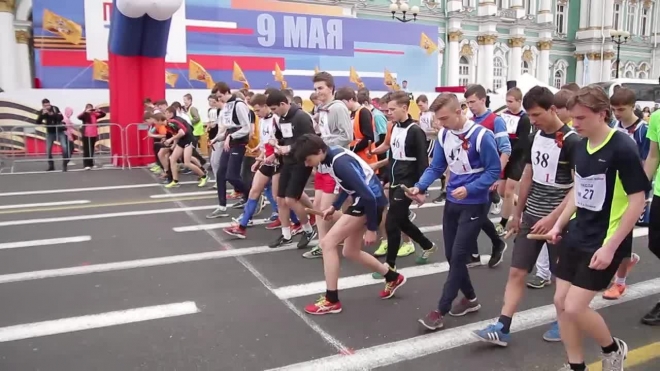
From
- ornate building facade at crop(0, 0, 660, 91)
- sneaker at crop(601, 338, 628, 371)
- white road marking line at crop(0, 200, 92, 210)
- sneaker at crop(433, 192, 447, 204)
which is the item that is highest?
ornate building facade at crop(0, 0, 660, 91)

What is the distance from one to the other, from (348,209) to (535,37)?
44339mm

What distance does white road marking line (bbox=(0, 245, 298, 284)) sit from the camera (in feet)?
20.2

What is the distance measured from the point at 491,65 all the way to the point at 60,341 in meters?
40.3

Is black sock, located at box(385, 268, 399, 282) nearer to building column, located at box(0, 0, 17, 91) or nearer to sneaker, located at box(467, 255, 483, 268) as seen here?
sneaker, located at box(467, 255, 483, 268)

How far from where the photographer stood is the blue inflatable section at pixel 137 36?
13.6 meters

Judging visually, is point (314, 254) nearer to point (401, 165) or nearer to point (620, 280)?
point (401, 165)

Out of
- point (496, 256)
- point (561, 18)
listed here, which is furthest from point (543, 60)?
point (496, 256)

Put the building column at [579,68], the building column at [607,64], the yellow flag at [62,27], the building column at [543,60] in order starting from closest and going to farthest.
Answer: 1. the yellow flag at [62,27]
2. the building column at [543,60]
3. the building column at [607,64]
4. the building column at [579,68]

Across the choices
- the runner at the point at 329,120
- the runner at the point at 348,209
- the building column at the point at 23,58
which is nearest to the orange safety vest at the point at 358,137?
the runner at the point at 329,120

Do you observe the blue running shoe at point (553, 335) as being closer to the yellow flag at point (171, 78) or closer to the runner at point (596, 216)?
the runner at point (596, 216)

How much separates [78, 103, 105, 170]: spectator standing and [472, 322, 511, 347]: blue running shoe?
12.9 metres

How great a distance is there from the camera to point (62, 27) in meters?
19.6

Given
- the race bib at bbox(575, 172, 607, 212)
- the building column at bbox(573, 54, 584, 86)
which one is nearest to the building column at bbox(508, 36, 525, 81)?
the building column at bbox(573, 54, 584, 86)

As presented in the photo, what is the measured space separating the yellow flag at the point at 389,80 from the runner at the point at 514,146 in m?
18.0
